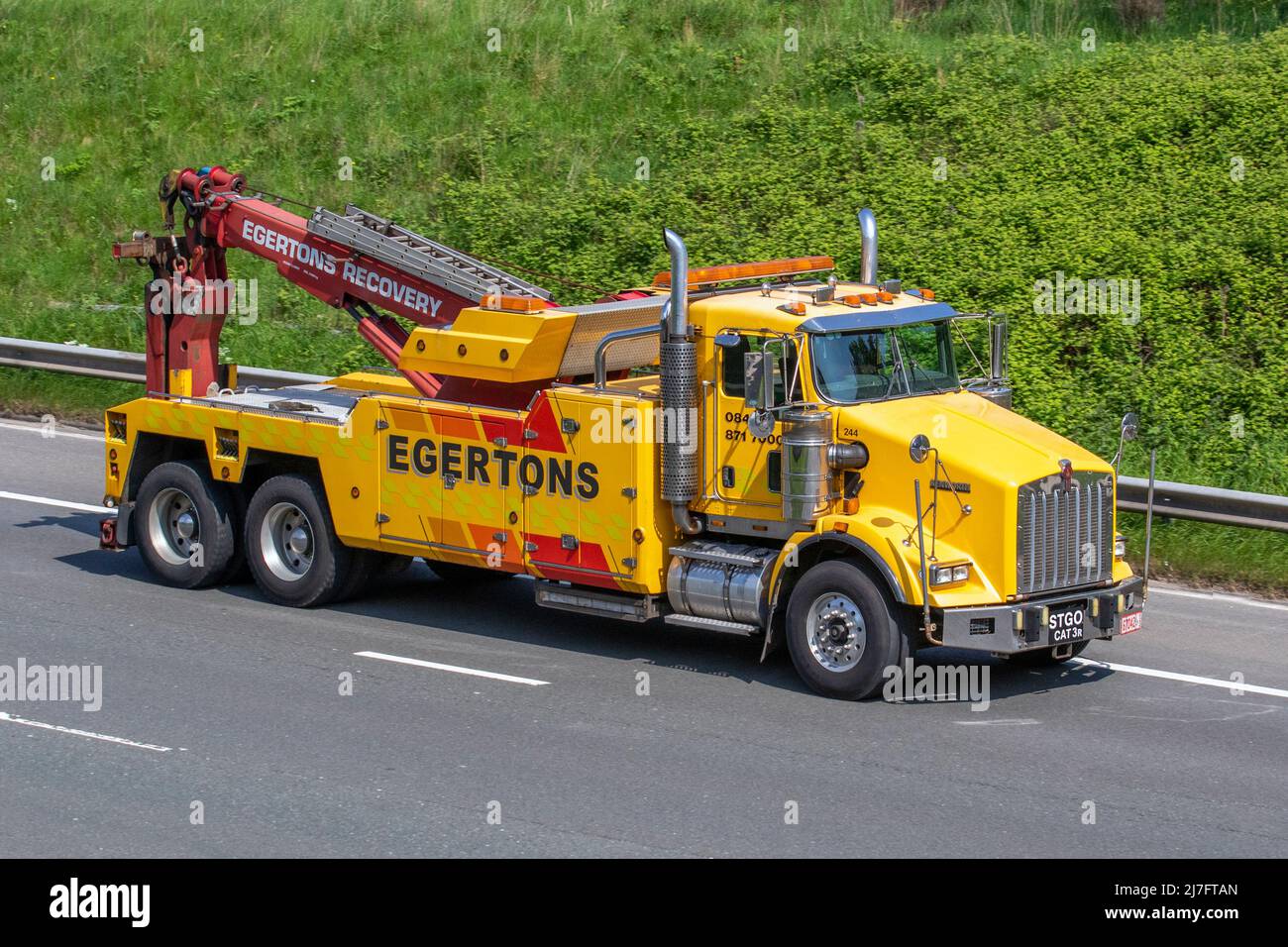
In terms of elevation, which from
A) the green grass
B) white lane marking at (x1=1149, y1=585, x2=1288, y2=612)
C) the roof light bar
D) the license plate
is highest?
the green grass

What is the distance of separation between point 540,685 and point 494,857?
3353 millimetres

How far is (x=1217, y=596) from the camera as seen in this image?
1482 centimetres

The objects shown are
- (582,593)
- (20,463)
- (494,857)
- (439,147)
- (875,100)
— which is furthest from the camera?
(439,147)

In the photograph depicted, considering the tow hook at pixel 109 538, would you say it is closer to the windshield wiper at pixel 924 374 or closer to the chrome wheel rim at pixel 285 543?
the chrome wheel rim at pixel 285 543

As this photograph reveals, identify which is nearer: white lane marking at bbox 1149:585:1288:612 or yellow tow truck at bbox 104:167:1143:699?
yellow tow truck at bbox 104:167:1143:699

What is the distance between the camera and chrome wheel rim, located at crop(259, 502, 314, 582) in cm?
1448

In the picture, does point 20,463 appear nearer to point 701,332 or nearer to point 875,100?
point 701,332

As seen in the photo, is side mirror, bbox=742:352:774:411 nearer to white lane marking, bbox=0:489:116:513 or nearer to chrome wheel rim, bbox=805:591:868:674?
chrome wheel rim, bbox=805:591:868:674

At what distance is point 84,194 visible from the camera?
90.6ft

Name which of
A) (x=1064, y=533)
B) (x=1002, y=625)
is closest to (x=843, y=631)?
(x=1002, y=625)

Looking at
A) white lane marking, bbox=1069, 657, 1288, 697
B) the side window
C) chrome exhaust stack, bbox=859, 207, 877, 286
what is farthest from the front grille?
chrome exhaust stack, bbox=859, 207, 877, 286

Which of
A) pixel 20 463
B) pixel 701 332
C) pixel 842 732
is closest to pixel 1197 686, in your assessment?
pixel 842 732

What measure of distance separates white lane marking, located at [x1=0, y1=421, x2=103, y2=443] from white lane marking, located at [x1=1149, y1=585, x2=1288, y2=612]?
1216 centimetres

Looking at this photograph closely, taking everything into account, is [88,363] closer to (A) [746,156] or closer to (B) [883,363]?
(A) [746,156]
